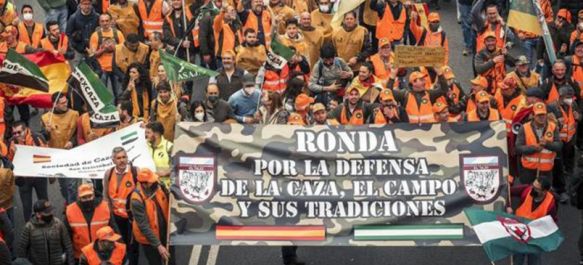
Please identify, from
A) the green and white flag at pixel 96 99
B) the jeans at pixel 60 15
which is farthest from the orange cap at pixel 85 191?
the jeans at pixel 60 15

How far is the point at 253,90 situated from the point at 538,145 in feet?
12.8

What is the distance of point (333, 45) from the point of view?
2017 centimetres

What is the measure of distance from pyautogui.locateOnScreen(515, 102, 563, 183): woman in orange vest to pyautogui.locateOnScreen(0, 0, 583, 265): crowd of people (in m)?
0.02

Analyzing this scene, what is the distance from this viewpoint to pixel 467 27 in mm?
23750

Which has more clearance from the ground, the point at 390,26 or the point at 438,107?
the point at 390,26

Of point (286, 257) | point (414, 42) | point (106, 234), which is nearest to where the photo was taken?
point (106, 234)

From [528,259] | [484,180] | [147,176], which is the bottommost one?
[528,259]

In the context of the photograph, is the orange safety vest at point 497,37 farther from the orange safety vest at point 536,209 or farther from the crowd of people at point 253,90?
the orange safety vest at point 536,209

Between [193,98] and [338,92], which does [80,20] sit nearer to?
[193,98]

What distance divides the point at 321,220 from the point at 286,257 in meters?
1.56

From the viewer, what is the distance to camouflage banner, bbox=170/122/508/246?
593 inches

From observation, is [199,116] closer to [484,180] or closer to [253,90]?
[253,90]

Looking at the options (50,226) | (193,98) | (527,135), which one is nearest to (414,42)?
(193,98)

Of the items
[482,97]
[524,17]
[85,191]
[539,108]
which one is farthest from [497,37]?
[85,191]
